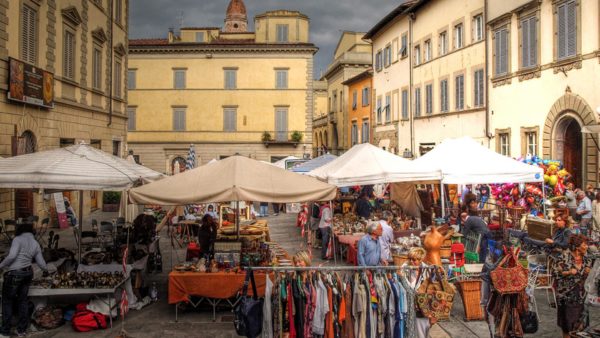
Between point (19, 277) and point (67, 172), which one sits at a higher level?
point (67, 172)

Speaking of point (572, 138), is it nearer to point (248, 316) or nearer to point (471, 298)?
point (471, 298)

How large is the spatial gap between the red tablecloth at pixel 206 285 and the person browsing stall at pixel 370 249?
5.19 feet

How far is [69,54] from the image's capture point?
19609mm

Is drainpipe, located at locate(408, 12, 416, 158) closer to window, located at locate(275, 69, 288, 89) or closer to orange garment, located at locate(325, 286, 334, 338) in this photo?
window, located at locate(275, 69, 288, 89)

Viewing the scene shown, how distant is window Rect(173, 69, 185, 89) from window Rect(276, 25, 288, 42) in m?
8.50

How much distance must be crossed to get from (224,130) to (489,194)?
29542 millimetres

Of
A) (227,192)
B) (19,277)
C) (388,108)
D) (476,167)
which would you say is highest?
(388,108)

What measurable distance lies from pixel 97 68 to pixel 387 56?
730 inches

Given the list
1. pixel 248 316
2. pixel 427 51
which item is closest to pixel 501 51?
pixel 427 51

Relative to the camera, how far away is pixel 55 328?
799cm

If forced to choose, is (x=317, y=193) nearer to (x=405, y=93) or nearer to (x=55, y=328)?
(x=55, y=328)

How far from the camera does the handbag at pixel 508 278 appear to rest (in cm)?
623

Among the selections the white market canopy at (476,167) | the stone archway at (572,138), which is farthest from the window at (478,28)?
the white market canopy at (476,167)

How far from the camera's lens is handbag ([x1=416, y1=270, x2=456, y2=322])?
19.7 feet
